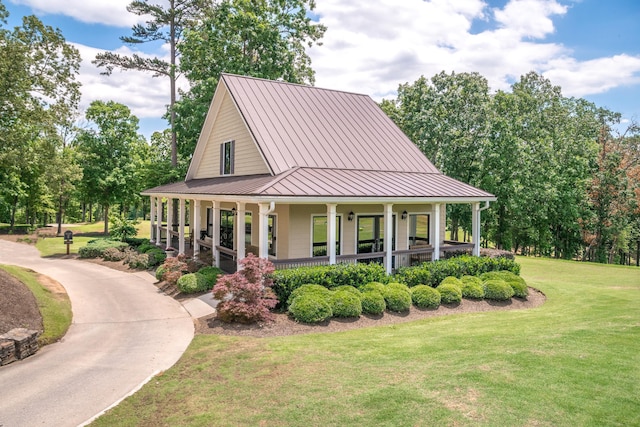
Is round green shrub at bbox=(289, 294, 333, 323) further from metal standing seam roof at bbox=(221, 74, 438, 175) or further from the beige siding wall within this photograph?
metal standing seam roof at bbox=(221, 74, 438, 175)

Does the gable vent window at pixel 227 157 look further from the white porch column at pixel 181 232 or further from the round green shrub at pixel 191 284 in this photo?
the round green shrub at pixel 191 284

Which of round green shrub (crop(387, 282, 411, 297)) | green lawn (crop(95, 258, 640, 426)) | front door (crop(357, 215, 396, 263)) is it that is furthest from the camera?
front door (crop(357, 215, 396, 263))

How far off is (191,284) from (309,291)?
4.74 metres

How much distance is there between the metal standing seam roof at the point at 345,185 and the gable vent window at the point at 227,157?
0.59 metres

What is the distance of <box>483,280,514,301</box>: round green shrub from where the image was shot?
46.2 ft

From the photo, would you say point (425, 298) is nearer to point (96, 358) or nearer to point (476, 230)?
point (476, 230)

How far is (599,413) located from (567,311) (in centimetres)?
828

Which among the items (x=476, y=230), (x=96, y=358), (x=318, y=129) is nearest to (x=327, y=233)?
(x=318, y=129)

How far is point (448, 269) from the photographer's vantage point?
1523 centimetres

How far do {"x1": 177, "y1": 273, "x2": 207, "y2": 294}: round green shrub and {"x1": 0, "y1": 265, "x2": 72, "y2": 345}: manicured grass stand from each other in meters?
3.31

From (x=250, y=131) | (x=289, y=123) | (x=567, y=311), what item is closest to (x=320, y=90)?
(x=289, y=123)

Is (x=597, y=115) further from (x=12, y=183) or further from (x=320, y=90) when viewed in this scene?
(x=12, y=183)

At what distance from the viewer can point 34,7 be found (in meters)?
17.9

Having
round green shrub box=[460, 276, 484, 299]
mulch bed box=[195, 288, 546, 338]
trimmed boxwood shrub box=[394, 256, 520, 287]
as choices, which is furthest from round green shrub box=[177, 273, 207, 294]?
round green shrub box=[460, 276, 484, 299]
